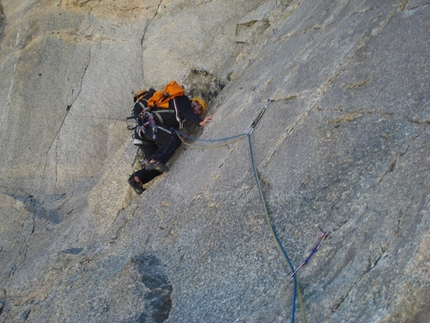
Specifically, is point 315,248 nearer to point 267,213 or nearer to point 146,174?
point 267,213

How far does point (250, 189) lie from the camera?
16.1 ft

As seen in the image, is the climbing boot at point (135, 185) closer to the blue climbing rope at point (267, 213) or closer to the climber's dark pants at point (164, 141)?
the climber's dark pants at point (164, 141)

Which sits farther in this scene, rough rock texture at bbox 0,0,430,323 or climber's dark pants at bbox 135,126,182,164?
climber's dark pants at bbox 135,126,182,164

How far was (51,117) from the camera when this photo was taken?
1015 cm

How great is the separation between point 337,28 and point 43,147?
22.1 ft

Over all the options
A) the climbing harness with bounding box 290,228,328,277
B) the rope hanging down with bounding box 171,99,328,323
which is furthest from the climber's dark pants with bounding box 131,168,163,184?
the climbing harness with bounding box 290,228,328,277

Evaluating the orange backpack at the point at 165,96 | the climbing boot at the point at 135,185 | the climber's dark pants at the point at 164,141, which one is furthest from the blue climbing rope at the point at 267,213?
the climbing boot at the point at 135,185

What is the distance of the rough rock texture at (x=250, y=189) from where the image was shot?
11.3 feet

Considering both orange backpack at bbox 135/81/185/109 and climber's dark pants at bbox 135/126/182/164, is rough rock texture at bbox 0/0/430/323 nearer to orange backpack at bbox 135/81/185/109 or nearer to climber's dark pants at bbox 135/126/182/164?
climber's dark pants at bbox 135/126/182/164

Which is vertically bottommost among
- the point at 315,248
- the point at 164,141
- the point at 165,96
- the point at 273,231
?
the point at 315,248

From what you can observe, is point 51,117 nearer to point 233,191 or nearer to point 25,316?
point 25,316

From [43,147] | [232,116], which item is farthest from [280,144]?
[43,147]

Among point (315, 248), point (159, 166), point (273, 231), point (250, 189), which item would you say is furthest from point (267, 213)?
point (159, 166)

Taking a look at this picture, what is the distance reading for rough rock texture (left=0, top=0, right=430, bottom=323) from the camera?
3436 mm
